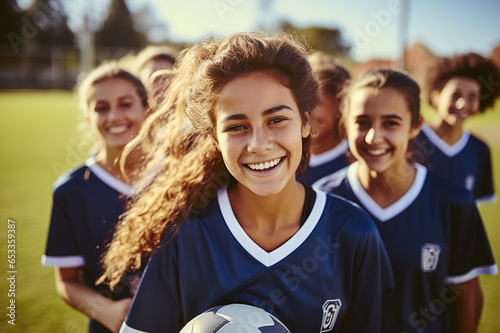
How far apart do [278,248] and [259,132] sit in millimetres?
466

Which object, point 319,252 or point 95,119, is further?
point 95,119

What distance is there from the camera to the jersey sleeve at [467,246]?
1.95 meters

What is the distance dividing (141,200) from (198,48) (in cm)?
73

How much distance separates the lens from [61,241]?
222cm

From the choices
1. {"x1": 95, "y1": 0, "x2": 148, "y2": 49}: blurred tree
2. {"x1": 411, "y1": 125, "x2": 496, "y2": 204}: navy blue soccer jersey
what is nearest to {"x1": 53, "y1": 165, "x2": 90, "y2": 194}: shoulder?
{"x1": 411, "y1": 125, "x2": 496, "y2": 204}: navy blue soccer jersey

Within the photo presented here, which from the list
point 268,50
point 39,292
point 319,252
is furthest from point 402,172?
point 39,292

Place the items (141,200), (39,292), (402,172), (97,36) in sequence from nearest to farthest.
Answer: (141,200) < (402,172) < (39,292) < (97,36)

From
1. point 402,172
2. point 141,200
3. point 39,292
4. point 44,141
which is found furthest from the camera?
point 44,141

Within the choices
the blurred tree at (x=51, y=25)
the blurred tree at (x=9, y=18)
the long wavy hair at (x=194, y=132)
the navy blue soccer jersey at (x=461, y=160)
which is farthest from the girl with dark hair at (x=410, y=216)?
the blurred tree at (x=51, y=25)

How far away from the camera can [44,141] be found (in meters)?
11.8

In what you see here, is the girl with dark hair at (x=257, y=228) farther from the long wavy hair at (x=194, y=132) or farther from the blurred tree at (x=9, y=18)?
the blurred tree at (x=9, y=18)

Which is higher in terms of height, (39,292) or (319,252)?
(319,252)

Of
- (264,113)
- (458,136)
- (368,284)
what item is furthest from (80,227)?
(458,136)

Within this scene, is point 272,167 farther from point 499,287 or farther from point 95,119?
point 499,287
